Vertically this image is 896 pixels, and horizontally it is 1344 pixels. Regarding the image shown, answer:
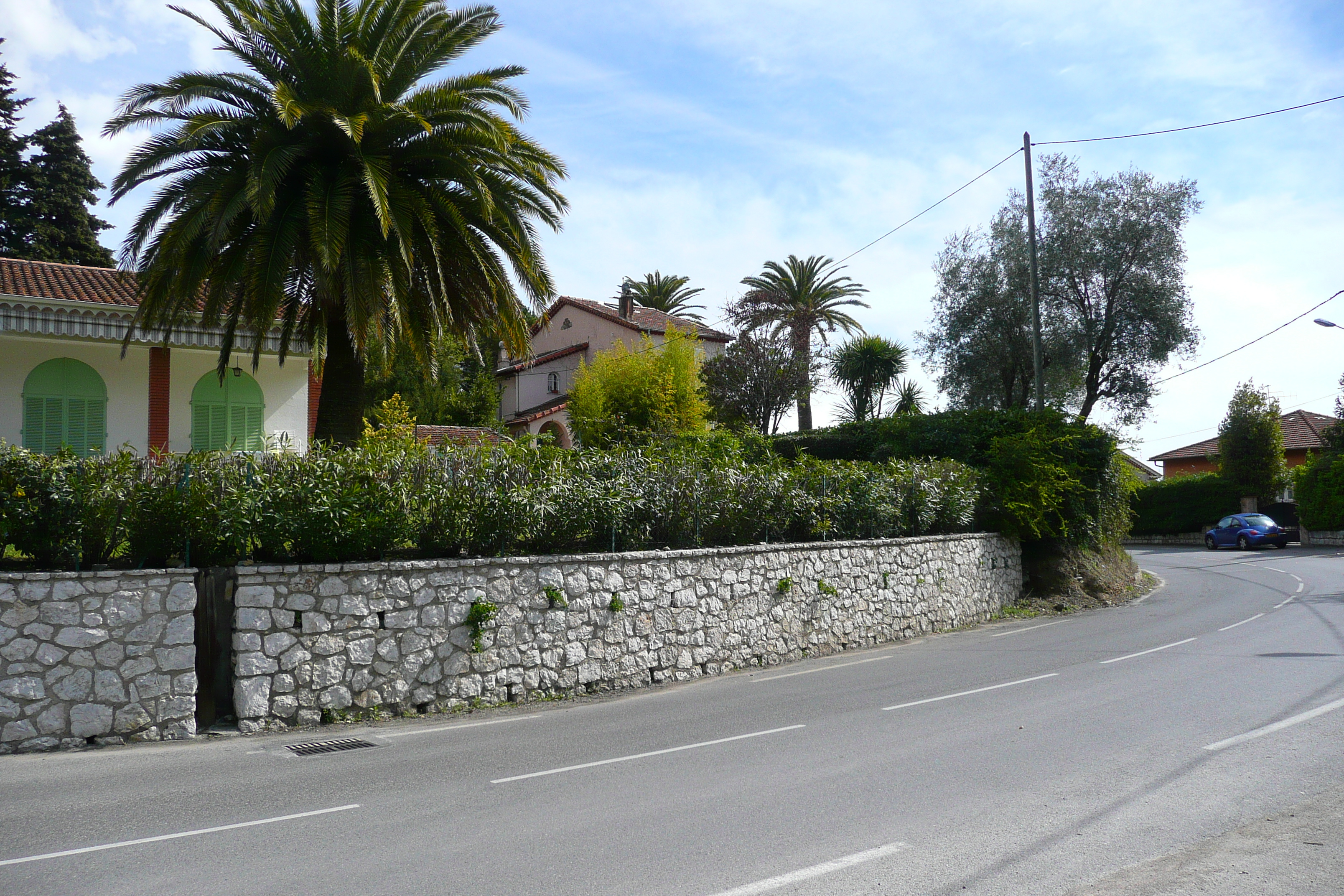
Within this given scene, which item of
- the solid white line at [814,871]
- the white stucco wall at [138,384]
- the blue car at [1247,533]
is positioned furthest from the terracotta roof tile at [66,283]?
the blue car at [1247,533]

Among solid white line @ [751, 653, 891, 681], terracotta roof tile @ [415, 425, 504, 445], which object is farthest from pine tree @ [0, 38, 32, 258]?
solid white line @ [751, 653, 891, 681]

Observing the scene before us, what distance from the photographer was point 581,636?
37.1 ft

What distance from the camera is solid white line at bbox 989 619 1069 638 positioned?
16047 mm

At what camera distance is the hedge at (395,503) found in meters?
8.90

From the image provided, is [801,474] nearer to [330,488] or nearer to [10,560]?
[330,488]

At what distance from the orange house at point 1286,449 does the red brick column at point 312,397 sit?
4433cm

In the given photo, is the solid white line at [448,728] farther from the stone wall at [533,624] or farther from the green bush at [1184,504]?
the green bush at [1184,504]

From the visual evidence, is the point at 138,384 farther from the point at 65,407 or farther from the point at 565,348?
the point at 565,348

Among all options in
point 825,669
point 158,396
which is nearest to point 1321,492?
point 825,669

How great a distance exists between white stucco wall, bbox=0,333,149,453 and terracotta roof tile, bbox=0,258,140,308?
90 cm

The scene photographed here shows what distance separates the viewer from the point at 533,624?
35.7 ft

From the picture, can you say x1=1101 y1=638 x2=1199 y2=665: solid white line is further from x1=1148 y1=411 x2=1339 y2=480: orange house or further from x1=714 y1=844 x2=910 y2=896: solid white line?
x1=1148 y1=411 x2=1339 y2=480: orange house

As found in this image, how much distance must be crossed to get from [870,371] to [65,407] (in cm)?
2913

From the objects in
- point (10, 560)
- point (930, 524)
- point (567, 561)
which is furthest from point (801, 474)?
point (10, 560)
